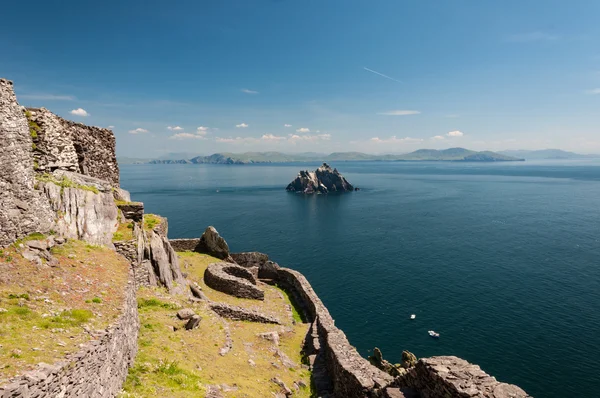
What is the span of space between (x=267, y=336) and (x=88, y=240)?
16575 mm

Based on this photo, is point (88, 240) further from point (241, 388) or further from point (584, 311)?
point (584, 311)

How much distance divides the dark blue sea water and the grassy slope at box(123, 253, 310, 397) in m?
21.7

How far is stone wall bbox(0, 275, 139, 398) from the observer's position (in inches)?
318

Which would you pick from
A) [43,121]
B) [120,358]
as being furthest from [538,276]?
[43,121]

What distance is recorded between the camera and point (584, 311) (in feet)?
162

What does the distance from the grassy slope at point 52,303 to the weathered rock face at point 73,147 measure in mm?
8957

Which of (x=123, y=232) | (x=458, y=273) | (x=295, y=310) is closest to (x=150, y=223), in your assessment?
(x=123, y=232)

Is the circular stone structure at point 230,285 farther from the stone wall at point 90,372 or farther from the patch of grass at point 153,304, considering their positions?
the stone wall at point 90,372

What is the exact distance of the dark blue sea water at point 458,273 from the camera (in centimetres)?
4191

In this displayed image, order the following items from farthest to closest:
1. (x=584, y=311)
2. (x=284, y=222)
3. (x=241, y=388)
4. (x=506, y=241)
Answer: (x=284, y=222)
(x=506, y=241)
(x=584, y=311)
(x=241, y=388)

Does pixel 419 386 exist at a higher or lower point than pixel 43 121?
lower

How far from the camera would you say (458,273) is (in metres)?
65.9

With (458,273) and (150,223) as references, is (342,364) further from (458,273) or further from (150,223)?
(458,273)

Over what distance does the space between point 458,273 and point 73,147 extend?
67936 millimetres
